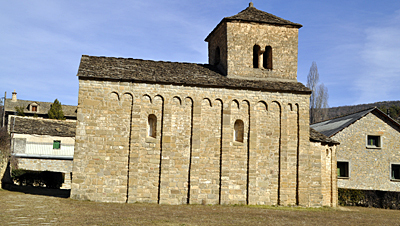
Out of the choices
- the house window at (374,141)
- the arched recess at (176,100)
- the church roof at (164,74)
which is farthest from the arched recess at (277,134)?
the house window at (374,141)

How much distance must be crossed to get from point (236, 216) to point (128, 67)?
32.1 feet

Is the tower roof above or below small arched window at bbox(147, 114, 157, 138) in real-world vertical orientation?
above

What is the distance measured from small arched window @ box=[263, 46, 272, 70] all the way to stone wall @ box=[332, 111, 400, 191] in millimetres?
9435

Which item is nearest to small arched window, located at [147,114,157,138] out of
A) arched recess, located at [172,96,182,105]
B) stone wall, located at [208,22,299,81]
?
arched recess, located at [172,96,182,105]

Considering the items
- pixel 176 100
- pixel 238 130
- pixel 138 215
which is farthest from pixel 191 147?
pixel 138 215

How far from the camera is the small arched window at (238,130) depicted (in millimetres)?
18984

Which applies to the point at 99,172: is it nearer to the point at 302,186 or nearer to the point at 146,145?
the point at 146,145

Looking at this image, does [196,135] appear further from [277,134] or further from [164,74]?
[277,134]

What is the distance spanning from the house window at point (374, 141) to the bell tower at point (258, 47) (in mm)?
10957

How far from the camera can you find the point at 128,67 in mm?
19234

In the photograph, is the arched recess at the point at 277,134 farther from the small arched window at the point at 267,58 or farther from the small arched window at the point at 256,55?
the small arched window at the point at 256,55

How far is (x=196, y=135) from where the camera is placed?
60.1 ft

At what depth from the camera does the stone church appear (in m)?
17.4

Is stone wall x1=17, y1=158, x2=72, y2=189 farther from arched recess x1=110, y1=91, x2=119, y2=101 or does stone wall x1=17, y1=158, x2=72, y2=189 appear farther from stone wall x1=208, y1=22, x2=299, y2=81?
stone wall x1=208, y1=22, x2=299, y2=81
